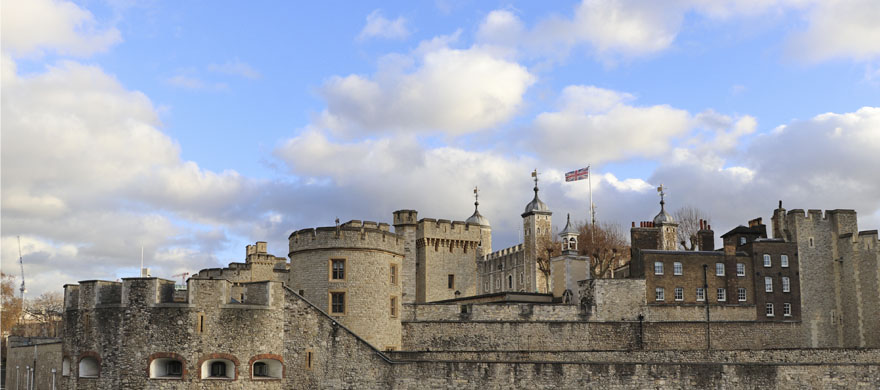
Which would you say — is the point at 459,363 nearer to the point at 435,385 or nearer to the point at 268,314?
the point at 435,385

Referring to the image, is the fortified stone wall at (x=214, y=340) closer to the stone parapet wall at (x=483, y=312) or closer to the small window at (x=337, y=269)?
the small window at (x=337, y=269)

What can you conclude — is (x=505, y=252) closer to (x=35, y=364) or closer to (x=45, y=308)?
(x=35, y=364)

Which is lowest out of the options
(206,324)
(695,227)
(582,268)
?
(206,324)

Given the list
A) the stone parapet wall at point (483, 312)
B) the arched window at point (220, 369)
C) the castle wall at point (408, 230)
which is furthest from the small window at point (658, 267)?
the arched window at point (220, 369)

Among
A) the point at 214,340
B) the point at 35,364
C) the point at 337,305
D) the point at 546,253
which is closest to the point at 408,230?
the point at 337,305

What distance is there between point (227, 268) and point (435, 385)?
1944 cm

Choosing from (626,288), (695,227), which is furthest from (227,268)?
(695,227)

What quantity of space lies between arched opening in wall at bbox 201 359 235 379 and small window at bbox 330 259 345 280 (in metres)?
6.45

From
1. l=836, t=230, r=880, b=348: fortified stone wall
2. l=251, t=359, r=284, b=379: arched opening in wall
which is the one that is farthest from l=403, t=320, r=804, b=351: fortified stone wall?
l=251, t=359, r=284, b=379: arched opening in wall

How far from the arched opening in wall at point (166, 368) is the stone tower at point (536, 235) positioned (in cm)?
3790

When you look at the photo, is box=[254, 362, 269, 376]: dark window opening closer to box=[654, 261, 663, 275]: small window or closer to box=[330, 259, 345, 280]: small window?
box=[330, 259, 345, 280]: small window

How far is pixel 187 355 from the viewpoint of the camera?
35.4 metres

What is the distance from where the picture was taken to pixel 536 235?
7388cm

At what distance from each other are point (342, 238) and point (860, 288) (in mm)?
30749
